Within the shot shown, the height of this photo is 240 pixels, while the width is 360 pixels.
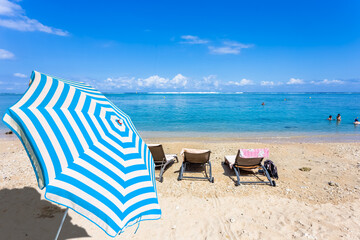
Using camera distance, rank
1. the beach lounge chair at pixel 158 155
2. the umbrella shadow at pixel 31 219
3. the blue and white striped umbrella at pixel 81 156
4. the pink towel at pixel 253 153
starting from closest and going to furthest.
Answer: the blue and white striped umbrella at pixel 81 156 → the umbrella shadow at pixel 31 219 → the pink towel at pixel 253 153 → the beach lounge chair at pixel 158 155

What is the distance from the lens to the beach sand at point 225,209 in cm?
411

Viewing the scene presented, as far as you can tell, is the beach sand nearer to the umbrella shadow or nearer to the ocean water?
the umbrella shadow

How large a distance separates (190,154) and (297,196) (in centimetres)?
348

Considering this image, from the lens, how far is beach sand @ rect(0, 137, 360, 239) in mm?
4113

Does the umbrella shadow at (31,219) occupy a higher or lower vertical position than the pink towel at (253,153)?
lower

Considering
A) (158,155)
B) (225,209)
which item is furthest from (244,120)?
(225,209)

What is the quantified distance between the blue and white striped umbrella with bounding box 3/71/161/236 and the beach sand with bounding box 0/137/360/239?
94.3 inches

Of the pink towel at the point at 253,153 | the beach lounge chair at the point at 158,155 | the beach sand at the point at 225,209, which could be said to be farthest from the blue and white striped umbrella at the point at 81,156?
the pink towel at the point at 253,153

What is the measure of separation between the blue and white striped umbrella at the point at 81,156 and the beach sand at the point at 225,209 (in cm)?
240

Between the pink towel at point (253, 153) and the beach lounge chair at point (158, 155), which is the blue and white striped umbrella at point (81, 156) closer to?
the beach lounge chair at point (158, 155)

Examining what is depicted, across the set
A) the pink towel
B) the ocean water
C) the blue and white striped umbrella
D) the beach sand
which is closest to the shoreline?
the ocean water

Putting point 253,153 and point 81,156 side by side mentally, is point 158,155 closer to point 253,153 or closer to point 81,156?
point 253,153

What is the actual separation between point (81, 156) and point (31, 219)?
12.3ft

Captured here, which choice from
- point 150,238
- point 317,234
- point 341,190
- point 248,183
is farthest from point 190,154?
point 341,190
